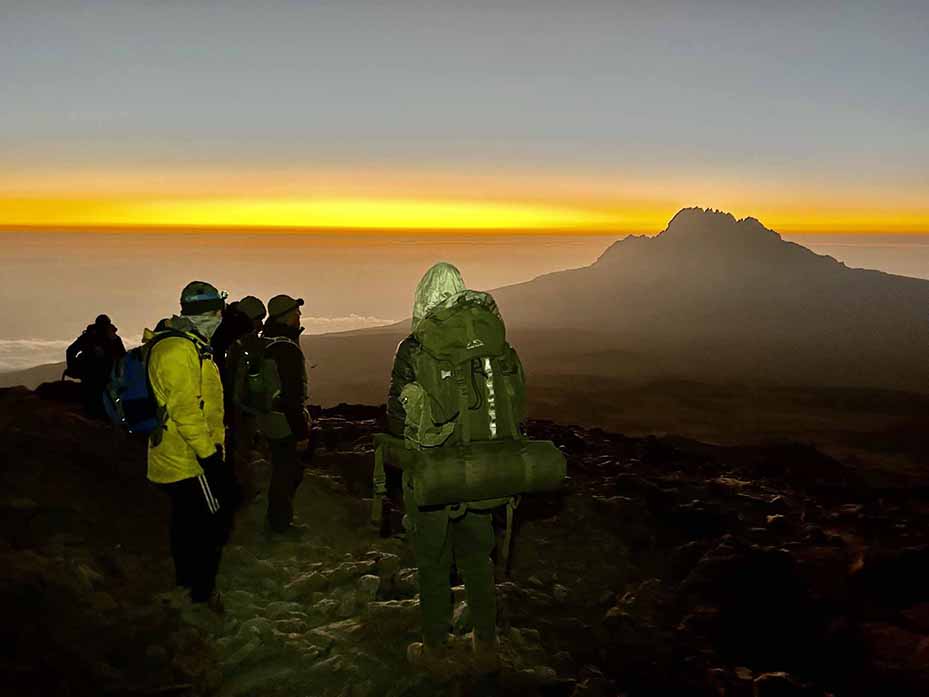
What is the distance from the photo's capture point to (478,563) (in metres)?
4.20

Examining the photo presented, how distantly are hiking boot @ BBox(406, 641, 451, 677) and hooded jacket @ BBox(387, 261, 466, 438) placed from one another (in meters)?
1.43

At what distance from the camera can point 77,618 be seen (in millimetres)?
4410

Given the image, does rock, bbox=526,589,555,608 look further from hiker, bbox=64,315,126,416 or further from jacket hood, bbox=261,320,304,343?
hiker, bbox=64,315,126,416

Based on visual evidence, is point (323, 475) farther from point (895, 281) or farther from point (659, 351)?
point (895, 281)

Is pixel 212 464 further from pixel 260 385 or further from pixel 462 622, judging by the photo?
pixel 462 622

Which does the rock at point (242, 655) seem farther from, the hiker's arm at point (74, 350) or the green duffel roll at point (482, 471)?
the hiker's arm at point (74, 350)

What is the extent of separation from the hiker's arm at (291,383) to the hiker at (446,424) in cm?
224

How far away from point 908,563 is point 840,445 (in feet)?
110

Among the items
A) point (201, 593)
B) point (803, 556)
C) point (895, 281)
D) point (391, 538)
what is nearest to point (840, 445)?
point (803, 556)

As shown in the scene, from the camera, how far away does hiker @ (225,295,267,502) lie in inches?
245

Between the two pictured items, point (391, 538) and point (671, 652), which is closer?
point (671, 652)

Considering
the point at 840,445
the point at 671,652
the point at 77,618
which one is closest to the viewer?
the point at 77,618

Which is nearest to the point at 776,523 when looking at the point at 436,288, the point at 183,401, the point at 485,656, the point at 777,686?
the point at 777,686

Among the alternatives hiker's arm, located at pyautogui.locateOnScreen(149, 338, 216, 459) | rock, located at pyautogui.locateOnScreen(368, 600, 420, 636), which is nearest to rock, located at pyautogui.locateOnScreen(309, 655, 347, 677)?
rock, located at pyautogui.locateOnScreen(368, 600, 420, 636)
